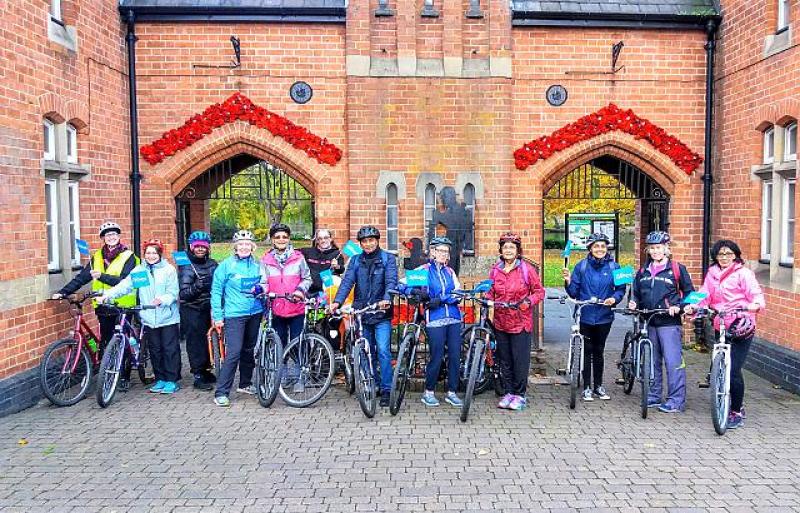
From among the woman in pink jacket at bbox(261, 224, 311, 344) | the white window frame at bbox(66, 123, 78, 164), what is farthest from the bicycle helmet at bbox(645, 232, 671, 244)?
the white window frame at bbox(66, 123, 78, 164)

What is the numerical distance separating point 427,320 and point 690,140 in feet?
19.9

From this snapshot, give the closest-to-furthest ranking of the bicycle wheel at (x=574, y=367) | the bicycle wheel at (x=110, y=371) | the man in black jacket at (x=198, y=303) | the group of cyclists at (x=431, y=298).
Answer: the group of cyclists at (x=431, y=298) < the bicycle wheel at (x=574, y=367) < the bicycle wheel at (x=110, y=371) < the man in black jacket at (x=198, y=303)

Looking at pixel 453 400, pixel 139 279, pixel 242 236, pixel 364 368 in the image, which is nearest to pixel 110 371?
pixel 139 279

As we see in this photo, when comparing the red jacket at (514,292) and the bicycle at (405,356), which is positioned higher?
the red jacket at (514,292)

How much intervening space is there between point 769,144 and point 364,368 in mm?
6472

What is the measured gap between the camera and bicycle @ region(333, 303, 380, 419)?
6.92 meters

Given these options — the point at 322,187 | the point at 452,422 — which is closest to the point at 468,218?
the point at 322,187

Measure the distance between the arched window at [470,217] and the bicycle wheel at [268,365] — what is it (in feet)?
13.5

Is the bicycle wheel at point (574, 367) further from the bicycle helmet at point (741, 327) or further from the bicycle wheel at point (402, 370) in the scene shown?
the bicycle wheel at point (402, 370)

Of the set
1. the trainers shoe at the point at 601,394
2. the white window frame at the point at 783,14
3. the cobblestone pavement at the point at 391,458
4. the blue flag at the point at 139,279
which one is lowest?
the cobblestone pavement at the point at 391,458

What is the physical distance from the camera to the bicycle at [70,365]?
7.33 metres

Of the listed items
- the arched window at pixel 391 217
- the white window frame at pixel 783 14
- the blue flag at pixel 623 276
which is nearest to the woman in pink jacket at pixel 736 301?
the blue flag at pixel 623 276

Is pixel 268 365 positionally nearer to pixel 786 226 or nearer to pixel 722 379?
pixel 722 379

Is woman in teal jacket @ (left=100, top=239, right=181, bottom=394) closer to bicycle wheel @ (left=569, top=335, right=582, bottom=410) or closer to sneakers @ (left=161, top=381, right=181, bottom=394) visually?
sneakers @ (left=161, top=381, right=181, bottom=394)
